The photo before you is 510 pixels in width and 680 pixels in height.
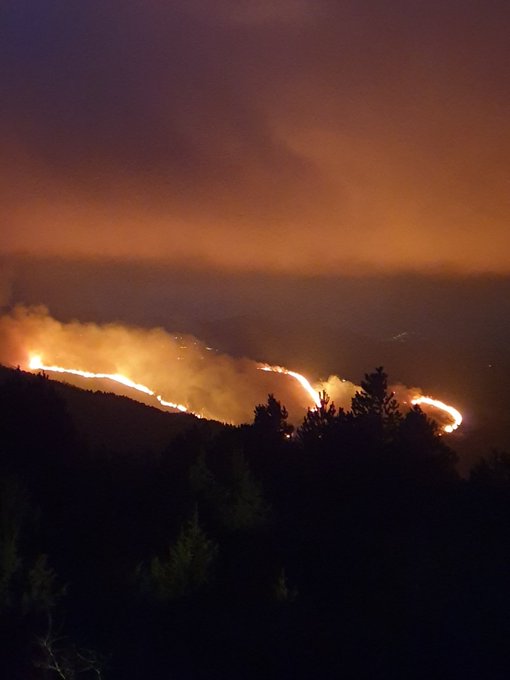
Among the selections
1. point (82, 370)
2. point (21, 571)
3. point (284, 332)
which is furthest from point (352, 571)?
point (284, 332)

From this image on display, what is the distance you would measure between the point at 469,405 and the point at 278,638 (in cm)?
8500

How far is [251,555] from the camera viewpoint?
531 inches

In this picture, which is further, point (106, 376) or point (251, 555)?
point (106, 376)

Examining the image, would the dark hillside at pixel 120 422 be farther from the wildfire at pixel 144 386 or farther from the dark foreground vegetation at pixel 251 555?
the wildfire at pixel 144 386

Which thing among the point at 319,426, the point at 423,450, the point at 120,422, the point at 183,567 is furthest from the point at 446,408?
the point at 183,567

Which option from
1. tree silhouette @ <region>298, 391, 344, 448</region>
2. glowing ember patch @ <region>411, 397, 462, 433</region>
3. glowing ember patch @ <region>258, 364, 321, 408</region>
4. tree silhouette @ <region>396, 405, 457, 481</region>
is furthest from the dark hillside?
glowing ember patch @ <region>258, 364, 321, 408</region>

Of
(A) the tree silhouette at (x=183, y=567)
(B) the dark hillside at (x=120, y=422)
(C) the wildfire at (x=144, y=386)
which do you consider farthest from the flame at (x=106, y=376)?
(A) the tree silhouette at (x=183, y=567)

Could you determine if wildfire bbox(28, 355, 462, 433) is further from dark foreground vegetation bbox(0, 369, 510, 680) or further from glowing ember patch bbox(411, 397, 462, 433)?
dark foreground vegetation bbox(0, 369, 510, 680)

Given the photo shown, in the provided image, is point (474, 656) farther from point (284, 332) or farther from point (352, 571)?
point (284, 332)

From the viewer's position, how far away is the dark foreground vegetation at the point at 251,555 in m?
10.1

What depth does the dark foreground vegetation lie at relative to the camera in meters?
10.1

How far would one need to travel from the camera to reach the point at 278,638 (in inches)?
410

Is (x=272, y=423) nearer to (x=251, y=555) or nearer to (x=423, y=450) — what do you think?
(x=423, y=450)

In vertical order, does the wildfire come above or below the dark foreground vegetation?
above
